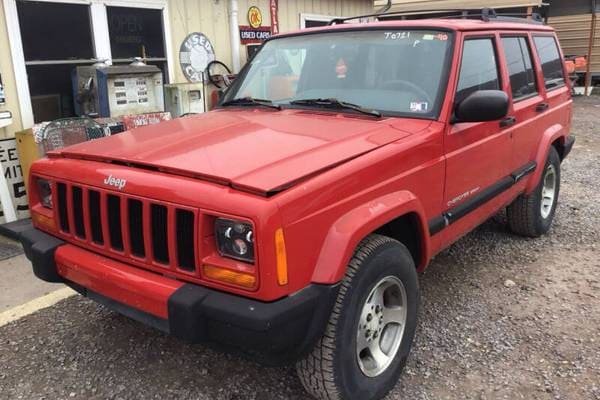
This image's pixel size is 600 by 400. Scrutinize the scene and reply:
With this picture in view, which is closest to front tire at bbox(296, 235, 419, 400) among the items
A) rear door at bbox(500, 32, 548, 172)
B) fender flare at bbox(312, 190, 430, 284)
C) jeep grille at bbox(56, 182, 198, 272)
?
fender flare at bbox(312, 190, 430, 284)

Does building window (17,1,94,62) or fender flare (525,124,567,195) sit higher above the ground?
building window (17,1,94,62)

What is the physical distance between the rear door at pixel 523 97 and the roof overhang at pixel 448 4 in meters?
6.14

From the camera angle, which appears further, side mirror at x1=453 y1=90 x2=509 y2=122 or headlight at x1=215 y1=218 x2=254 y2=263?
side mirror at x1=453 y1=90 x2=509 y2=122

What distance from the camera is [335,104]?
11.0ft

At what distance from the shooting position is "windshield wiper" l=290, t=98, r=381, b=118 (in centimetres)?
322

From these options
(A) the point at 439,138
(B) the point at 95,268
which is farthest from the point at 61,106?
(A) the point at 439,138

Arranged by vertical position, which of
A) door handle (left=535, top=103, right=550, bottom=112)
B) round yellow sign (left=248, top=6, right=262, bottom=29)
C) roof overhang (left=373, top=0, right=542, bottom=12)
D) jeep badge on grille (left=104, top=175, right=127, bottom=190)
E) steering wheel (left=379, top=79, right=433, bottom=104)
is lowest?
jeep badge on grille (left=104, top=175, right=127, bottom=190)

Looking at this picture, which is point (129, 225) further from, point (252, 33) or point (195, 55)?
point (252, 33)

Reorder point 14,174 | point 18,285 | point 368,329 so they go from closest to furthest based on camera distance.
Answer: point 368,329
point 18,285
point 14,174

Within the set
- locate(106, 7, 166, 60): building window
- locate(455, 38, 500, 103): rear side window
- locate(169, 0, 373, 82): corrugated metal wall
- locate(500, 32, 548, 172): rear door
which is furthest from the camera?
locate(169, 0, 373, 82): corrugated metal wall

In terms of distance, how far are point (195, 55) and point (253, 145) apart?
15.9 ft

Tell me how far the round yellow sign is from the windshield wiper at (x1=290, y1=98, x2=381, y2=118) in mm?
4827

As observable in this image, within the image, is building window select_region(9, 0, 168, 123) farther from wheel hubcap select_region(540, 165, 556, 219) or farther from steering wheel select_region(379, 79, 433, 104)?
wheel hubcap select_region(540, 165, 556, 219)

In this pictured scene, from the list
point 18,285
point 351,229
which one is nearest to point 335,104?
point 351,229
